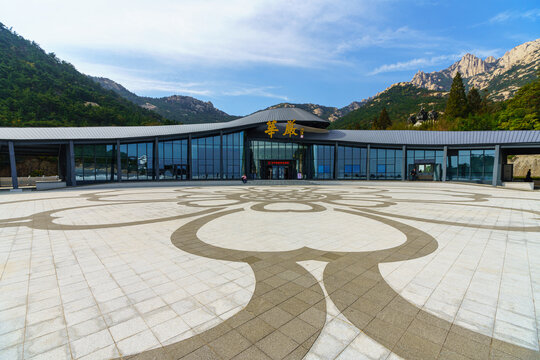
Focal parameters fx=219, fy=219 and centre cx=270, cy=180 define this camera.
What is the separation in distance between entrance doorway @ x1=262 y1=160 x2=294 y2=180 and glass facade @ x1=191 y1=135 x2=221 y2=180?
33.5 ft

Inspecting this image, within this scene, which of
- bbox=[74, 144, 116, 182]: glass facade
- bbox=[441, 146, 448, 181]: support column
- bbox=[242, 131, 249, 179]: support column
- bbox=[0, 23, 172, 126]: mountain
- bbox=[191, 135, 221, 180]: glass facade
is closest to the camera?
bbox=[74, 144, 116, 182]: glass facade

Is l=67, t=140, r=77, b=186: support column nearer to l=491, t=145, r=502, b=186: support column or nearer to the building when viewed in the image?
the building

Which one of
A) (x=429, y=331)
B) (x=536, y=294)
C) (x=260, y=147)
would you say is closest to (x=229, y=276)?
(x=429, y=331)

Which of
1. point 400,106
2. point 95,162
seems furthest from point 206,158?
point 400,106

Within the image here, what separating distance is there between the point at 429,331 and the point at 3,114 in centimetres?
9258

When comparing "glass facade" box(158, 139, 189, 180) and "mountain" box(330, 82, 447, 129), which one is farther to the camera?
"mountain" box(330, 82, 447, 129)

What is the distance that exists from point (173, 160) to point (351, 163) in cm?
3463

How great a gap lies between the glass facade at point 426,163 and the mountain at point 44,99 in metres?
81.4

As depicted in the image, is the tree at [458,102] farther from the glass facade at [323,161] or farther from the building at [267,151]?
the glass facade at [323,161]

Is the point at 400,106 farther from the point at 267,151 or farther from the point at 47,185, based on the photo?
the point at 47,185

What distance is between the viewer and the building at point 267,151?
115 ft

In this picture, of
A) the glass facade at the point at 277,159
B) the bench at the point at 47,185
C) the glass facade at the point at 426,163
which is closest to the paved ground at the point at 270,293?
the bench at the point at 47,185

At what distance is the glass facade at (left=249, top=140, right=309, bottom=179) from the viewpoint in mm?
46000

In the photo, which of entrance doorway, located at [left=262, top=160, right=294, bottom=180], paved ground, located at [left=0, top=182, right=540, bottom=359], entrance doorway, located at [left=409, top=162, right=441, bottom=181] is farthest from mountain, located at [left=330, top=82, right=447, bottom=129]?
paved ground, located at [left=0, top=182, right=540, bottom=359]
